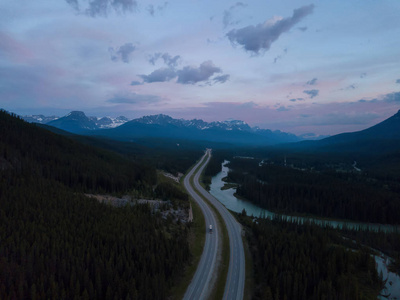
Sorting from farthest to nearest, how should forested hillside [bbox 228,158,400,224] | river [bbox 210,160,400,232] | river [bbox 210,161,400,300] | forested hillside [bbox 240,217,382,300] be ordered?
forested hillside [bbox 228,158,400,224] < river [bbox 210,160,400,232] < river [bbox 210,161,400,300] < forested hillside [bbox 240,217,382,300]

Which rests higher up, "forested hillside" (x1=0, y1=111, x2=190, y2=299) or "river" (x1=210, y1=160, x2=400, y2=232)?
"forested hillside" (x1=0, y1=111, x2=190, y2=299)

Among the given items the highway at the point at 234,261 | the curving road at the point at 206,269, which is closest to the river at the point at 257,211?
the highway at the point at 234,261

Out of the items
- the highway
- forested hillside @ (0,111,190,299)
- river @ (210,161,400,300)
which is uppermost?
forested hillside @ (0,111,190,299)

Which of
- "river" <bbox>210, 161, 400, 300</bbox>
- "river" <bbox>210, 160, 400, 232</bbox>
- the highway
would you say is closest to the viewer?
the highway

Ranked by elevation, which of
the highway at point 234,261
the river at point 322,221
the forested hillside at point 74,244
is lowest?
the river at point 322,221

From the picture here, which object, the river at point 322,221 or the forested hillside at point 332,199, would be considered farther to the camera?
the forested hillside at point 332,199

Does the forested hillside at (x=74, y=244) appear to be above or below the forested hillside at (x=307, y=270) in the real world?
above

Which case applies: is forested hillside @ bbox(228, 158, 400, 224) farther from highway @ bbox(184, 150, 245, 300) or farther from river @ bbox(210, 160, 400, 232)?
highway @ bbox(184, 150, 245, 300)

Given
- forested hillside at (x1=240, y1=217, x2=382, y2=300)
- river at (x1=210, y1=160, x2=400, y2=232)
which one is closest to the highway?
forested hillside at (x1=240, y1=217, x2=382, y2=300)

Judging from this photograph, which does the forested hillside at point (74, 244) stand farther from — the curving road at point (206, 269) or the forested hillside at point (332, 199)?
the forested hillside at point (332, 199)
